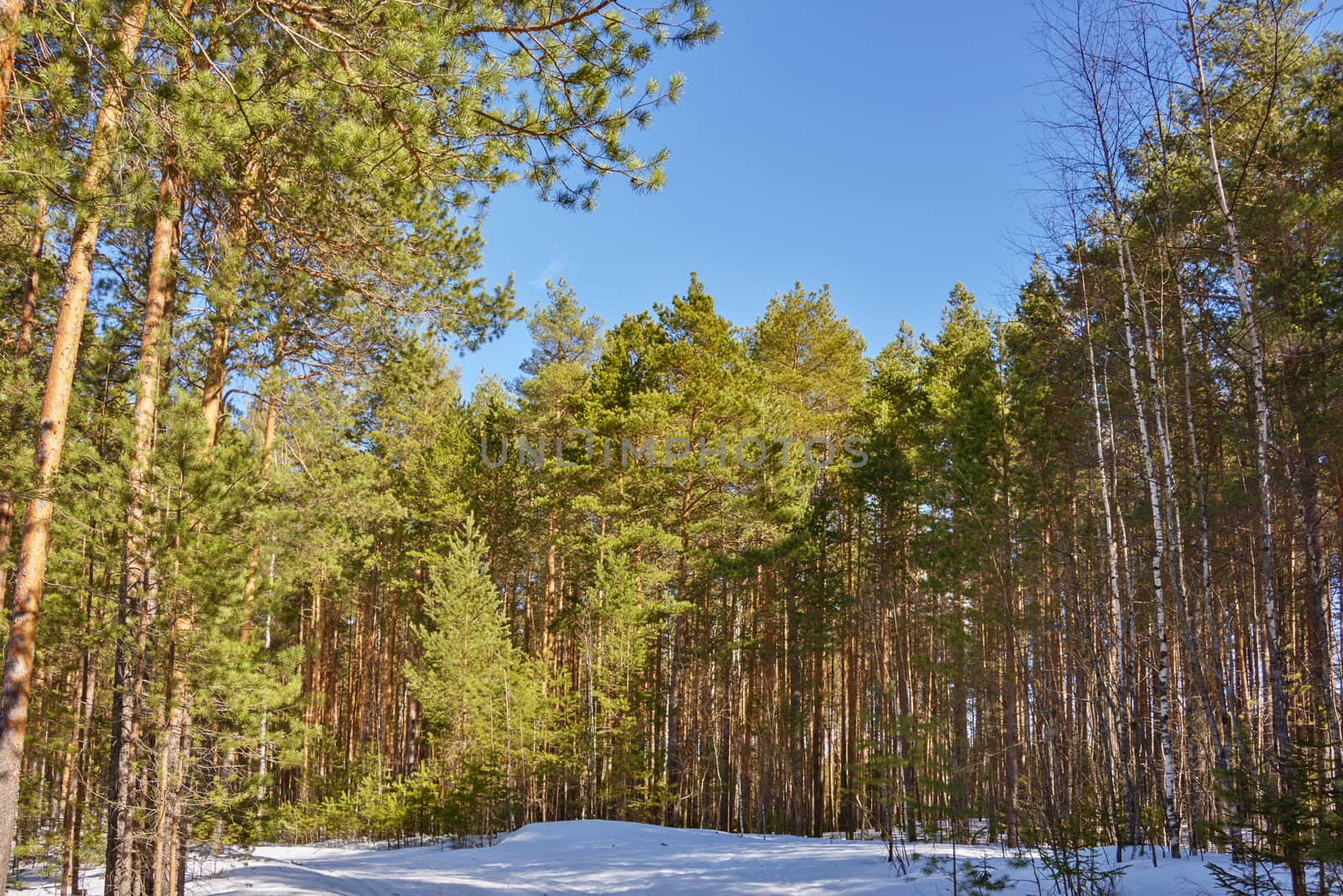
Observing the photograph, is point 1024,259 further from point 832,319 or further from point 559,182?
point 832,319

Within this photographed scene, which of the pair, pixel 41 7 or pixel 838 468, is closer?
pixel 41 7

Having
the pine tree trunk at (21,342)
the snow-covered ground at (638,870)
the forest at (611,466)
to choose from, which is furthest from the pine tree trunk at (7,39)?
the snow-covered ground at (638,870)

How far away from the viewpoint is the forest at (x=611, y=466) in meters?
5.32

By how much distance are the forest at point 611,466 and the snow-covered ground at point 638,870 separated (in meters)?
0.61

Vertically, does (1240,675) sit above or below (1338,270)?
below

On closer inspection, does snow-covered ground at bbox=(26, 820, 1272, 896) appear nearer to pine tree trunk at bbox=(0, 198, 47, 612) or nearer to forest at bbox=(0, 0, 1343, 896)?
forest at bbox=(0, 0, 1343, 896)

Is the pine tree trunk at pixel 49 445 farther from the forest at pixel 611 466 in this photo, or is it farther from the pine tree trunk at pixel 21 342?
the pine tree trunk at pixel 21 342

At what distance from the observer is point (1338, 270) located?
8.81 metres

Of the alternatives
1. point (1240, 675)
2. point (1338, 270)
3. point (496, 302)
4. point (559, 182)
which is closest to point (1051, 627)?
point (1240, 675)

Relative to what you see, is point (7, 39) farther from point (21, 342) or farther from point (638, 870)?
point (638, 870)

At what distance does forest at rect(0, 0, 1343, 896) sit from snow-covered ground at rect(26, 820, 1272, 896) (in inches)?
24.2

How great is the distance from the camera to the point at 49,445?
20.6ft

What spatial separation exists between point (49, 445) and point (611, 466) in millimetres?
12368

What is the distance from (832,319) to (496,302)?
14176 millimetres
